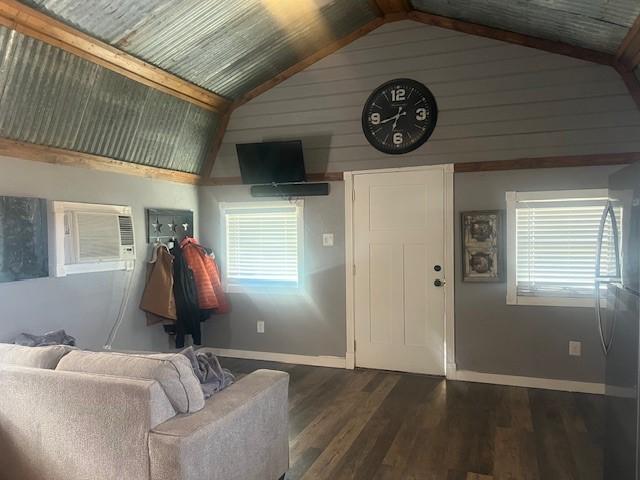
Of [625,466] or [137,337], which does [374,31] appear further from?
[625,466]

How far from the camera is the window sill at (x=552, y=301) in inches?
162

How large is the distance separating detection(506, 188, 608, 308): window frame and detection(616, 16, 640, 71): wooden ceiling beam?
0.99 meters

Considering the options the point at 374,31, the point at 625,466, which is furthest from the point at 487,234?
the point at 625,466

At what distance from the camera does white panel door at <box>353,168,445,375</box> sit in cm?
459

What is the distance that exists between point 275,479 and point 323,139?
3.25 metres

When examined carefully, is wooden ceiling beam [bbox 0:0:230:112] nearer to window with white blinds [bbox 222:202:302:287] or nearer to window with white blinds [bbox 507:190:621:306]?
window with white blinds [bbox 222:202:302:287]

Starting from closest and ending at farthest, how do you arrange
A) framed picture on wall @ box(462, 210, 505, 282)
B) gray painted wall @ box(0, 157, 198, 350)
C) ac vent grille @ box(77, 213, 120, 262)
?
gray painted wall @ box(0, 157, 198, 350) < ac vent grille @ box(77, 213, 120, 262) < framed picture on wall @ box(462, 210, 505, 282)

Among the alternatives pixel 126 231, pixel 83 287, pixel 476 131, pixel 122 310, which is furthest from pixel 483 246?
pixel 83 287

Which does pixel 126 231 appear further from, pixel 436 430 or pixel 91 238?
pixel 436 430

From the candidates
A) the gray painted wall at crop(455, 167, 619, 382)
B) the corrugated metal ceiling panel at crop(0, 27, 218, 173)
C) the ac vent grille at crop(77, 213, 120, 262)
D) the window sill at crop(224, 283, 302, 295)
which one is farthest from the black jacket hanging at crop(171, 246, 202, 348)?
the gray painted wall at crop(455, 167, 619, 382)

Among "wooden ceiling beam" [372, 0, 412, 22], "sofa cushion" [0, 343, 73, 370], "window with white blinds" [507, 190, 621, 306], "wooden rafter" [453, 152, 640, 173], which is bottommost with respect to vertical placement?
"sofa cushion" [0, 343, 73, 370]

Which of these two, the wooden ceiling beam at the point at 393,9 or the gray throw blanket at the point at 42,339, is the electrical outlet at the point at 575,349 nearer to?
the wooden ceiling beam at the point at 393,9

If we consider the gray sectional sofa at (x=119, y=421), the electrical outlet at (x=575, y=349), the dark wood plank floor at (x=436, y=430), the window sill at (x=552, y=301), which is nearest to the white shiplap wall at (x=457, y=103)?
the window sill at (x=552, y=301)

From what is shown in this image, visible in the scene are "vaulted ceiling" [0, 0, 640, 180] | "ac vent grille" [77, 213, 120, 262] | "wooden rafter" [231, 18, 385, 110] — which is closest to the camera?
"vaulted ceiling" [0, 0, 640, 180]
